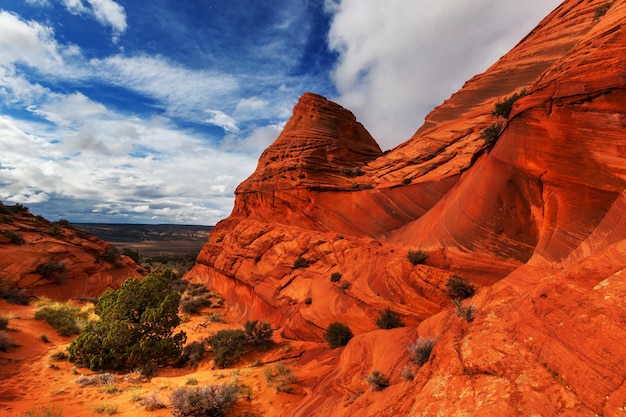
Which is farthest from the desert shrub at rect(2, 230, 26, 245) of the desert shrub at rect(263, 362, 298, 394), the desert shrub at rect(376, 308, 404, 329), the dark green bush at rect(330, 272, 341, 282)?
the desert shrub at rect(376, 308, 404, 329)

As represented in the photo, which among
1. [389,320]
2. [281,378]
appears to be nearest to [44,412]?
[281,378]

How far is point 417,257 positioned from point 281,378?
7.57 m

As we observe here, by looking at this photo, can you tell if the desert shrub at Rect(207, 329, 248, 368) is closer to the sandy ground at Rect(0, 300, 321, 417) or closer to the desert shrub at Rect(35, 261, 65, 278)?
the sandy ground at Rect(0, 300, 321, 417)

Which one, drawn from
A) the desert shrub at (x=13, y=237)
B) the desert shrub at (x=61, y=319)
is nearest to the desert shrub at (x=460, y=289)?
the desert shrub at (x=61, y=319)

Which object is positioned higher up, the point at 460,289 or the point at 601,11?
the point at 601,11

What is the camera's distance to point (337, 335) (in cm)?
1280

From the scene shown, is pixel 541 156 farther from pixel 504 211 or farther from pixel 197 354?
pixel 197 354

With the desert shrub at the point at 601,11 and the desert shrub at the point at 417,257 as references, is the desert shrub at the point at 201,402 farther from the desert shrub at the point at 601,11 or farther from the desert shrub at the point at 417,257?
the desert shrub at the point at 601,11

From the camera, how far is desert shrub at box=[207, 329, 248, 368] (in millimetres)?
12789

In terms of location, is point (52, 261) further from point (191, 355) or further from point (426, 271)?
point (426, 271)

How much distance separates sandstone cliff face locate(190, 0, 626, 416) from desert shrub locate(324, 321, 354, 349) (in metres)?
0.53

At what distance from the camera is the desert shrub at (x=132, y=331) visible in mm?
11586

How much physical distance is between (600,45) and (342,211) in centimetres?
1554

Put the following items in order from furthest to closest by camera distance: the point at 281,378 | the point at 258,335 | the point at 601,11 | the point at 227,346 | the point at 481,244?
1. the point at 258,335
2. the point at 601,11
3. the point at 227,346
4. the point at 481,244
5. the point at 281,378
